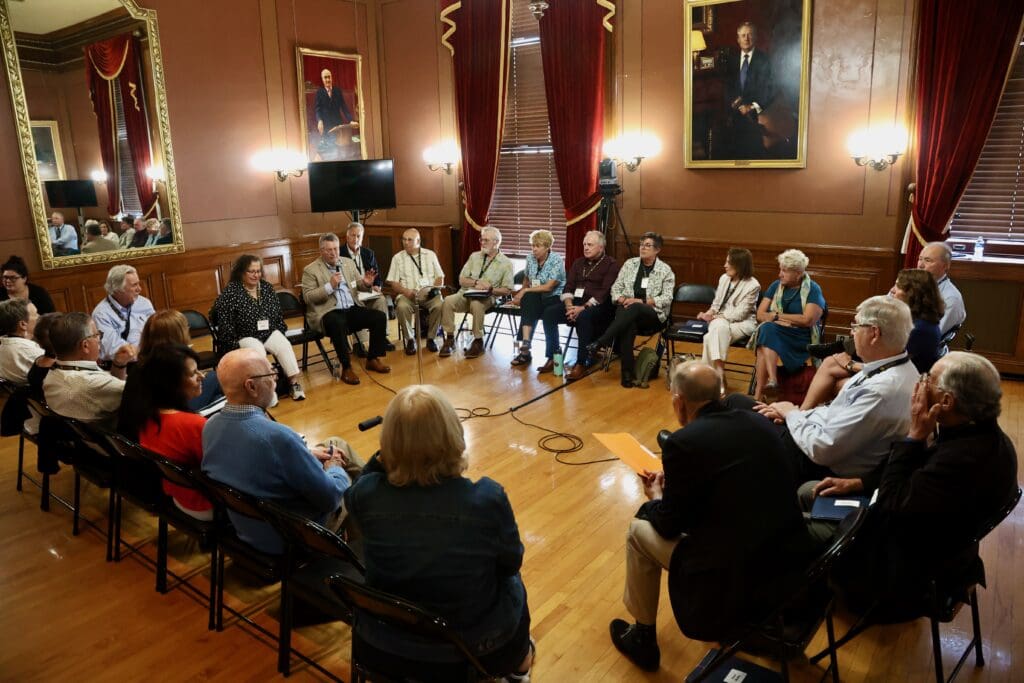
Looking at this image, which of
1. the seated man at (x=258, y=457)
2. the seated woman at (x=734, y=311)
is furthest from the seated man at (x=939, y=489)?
the seated woman at (x=734, y=311)

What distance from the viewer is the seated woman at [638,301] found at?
6121 millimetres

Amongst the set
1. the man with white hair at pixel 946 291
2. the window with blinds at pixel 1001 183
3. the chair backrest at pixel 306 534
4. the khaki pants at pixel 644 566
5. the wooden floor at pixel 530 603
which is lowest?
the wooden floor at pixel 530 603

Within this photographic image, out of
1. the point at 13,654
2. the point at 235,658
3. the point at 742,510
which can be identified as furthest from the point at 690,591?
the point at 13,654

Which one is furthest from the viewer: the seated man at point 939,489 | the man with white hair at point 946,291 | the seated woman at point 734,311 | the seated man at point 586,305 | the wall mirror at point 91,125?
the wall mirror at point 91,125

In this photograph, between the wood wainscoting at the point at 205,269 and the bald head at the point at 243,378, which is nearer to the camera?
the bald head at the point at 243,378

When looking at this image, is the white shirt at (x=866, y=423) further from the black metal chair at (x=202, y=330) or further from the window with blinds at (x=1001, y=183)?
the black metal chair at (x=202, y=330)

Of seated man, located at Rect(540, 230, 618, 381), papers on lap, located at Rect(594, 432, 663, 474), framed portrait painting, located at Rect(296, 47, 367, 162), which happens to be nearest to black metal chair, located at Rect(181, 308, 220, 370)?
seated man, located at Rect(540, 230, 618, 381)

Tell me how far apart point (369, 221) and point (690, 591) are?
8.25m

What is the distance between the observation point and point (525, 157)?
866cm

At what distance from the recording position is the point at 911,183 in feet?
20.7

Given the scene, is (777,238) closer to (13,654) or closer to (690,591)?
(690,591)

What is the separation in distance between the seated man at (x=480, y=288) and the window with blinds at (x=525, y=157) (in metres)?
1.54

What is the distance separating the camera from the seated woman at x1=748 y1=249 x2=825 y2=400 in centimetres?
515

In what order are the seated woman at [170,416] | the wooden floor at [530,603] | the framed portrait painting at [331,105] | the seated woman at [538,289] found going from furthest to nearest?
the framed portrait painting at [331,105] → the seated woman at [538,289] → the seated woman at [170,416] → the wooden floor at [530,603]
